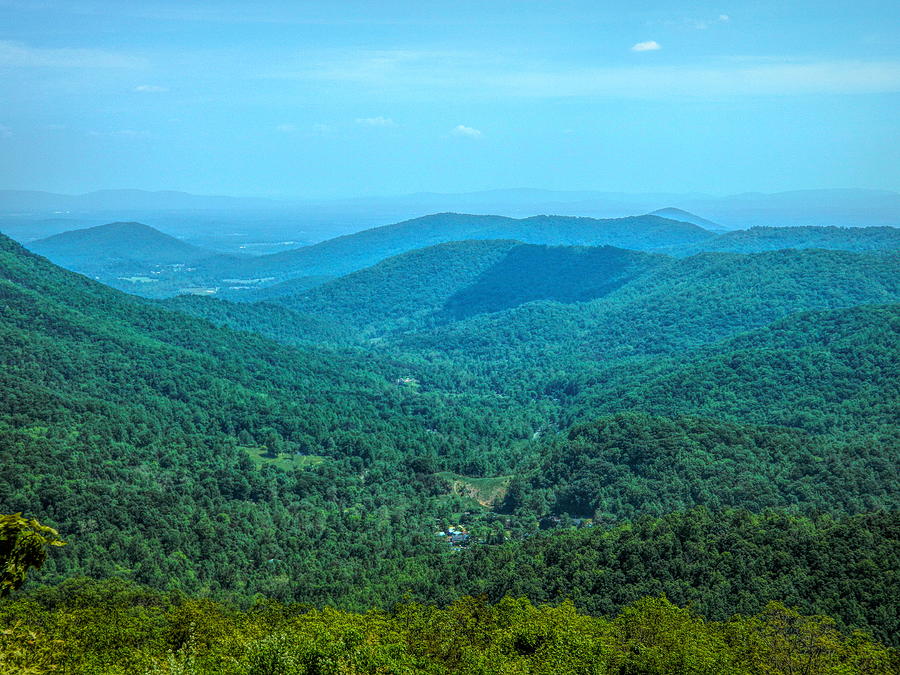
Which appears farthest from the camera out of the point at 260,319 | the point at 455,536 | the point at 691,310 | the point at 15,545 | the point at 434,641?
the point at 260,319

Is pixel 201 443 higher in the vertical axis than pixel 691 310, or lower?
lower

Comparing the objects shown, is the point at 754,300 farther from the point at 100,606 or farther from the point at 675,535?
the point at 100,606

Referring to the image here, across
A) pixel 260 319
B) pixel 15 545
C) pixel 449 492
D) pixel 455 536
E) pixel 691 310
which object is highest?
pixel 15 545

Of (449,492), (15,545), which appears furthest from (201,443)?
(15,545)

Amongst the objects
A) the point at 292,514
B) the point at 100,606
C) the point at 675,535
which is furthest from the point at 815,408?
the point at 100,606

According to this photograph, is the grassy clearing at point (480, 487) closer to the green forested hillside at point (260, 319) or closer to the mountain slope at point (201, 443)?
the mountain slope at point (201, 443)

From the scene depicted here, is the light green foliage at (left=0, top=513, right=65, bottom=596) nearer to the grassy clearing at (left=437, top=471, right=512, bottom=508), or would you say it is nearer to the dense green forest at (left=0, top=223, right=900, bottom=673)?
the dense green forest at (left=0, top=223, right=900, bottom=673)

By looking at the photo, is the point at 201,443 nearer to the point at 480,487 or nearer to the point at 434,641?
the point at 480,487
